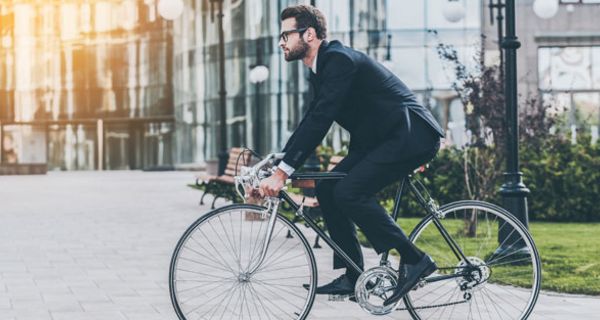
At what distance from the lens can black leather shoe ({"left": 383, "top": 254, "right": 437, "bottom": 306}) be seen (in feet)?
19.6

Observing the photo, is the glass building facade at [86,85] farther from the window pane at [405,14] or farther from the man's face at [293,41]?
the man's face at [293,41]

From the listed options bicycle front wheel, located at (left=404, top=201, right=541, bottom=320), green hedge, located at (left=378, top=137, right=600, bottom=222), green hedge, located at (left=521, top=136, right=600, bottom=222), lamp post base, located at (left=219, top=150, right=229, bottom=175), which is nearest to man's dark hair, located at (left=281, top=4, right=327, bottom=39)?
bicycle front wheel, located at (left=404, top=201, right=541, bottom=320)

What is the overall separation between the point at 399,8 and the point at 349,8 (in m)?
2.27

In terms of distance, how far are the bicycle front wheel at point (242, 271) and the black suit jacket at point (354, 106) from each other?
42 cm

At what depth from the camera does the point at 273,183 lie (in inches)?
232

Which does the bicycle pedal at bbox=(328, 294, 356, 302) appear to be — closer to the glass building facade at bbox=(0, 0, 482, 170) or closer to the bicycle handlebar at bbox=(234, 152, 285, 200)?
the bicycle handlebar at bbox=(234, 152, 285, 200)

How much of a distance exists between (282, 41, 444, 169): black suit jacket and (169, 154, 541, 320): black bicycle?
234mm

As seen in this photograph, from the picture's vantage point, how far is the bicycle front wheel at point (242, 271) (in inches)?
232

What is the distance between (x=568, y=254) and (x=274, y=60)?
4034 centimetres

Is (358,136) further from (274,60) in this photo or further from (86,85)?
(86,85)

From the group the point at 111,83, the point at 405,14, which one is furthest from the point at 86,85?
the point at 405,14

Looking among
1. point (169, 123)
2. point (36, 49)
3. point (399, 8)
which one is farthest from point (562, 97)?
point (36, 49)

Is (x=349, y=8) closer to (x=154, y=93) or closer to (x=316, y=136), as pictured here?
(x=154, y=93)

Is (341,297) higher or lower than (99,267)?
higher
